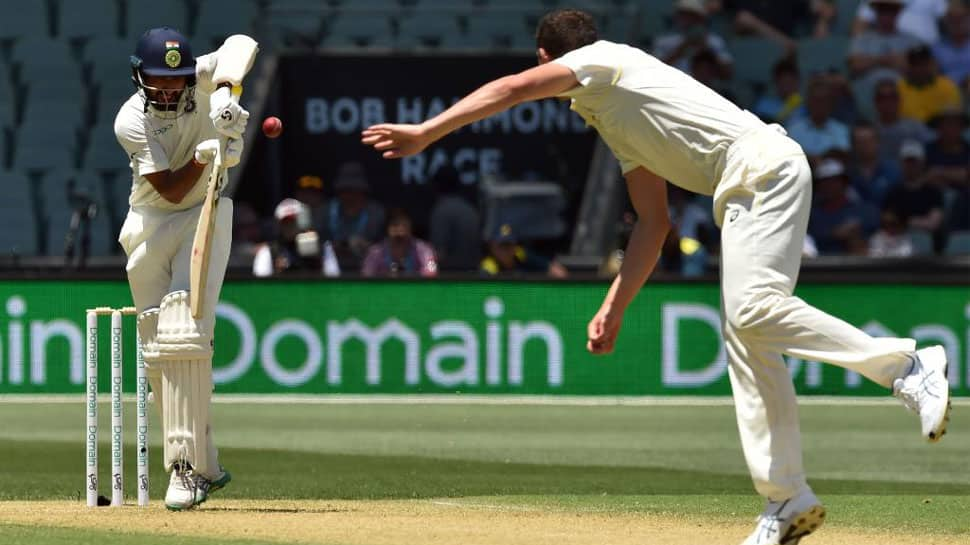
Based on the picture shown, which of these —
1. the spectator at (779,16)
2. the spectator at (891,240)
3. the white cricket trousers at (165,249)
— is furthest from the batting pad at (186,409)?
the spectator at (779,16)

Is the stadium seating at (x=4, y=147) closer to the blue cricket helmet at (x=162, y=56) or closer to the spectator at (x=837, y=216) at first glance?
the spectator at (x=837, y=216)

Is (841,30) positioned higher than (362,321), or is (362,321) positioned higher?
(841,30)

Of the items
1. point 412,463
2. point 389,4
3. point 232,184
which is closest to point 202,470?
point 412,463

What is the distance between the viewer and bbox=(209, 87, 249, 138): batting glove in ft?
21.6

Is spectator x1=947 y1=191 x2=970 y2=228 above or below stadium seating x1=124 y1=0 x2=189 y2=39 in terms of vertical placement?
below

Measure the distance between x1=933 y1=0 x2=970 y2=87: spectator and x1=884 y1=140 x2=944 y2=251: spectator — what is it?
1606 mm

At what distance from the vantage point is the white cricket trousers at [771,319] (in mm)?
5328

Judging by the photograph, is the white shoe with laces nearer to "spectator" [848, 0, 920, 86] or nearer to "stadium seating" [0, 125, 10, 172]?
"stadium seating" [0, 125, 10, 172]

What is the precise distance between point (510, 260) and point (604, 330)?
798 centimetres

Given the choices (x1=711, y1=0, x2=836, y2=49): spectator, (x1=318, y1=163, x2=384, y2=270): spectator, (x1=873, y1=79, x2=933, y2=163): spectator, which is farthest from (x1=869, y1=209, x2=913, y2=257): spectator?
(x1=318, y1=163, x2=384, y2=270): spectator

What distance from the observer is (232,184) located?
16219 mm

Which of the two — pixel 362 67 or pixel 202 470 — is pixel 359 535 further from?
pixel 362 67

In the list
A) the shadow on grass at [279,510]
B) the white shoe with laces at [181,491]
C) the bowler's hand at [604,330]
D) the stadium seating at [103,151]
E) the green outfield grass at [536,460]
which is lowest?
the green outfield grass at [536,460]

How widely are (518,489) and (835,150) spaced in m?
8.11
